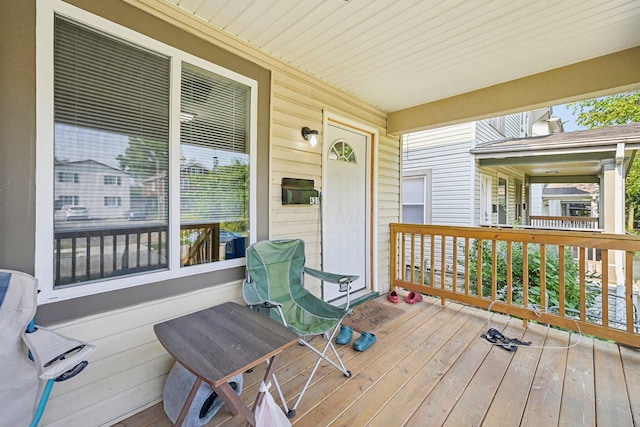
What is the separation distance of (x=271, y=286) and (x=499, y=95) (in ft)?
10.5

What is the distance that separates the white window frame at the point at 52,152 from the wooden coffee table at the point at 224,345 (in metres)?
0.50

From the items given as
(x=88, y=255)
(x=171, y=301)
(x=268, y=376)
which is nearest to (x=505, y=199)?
(x=268, y=376)

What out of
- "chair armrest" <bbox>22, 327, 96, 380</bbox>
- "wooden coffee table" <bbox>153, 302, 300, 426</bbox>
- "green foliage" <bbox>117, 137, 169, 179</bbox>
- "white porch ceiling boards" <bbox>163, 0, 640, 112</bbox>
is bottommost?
"wooden coffee table" <bbox>153, 302, 300, 426</bbox>

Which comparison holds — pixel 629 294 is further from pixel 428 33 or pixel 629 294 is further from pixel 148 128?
pixel 148 128

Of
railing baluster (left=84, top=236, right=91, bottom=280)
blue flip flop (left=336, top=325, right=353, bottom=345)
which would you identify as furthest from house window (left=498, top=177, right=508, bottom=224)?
railing baluster (left=84, top=236, right=91, bottom=280)

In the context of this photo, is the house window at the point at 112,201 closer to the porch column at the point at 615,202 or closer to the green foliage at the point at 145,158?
the green foliage at the point at 145,158

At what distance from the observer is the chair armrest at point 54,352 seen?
107 cm

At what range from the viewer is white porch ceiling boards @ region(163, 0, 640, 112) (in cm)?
193

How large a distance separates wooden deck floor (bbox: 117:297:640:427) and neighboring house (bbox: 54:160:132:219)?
1.32 m

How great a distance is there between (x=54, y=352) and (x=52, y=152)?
3.40ft

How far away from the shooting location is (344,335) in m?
2.64

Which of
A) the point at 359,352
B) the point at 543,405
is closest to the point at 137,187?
the point at 359,352

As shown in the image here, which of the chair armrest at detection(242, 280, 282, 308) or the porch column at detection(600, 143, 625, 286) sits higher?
the porch column at detection(600, 143, 625, 286)

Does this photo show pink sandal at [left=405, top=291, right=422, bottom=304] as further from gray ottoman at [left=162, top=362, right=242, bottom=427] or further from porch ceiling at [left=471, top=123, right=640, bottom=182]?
porch ceiling at [left=471, top=123, right=640, bottom=182]
